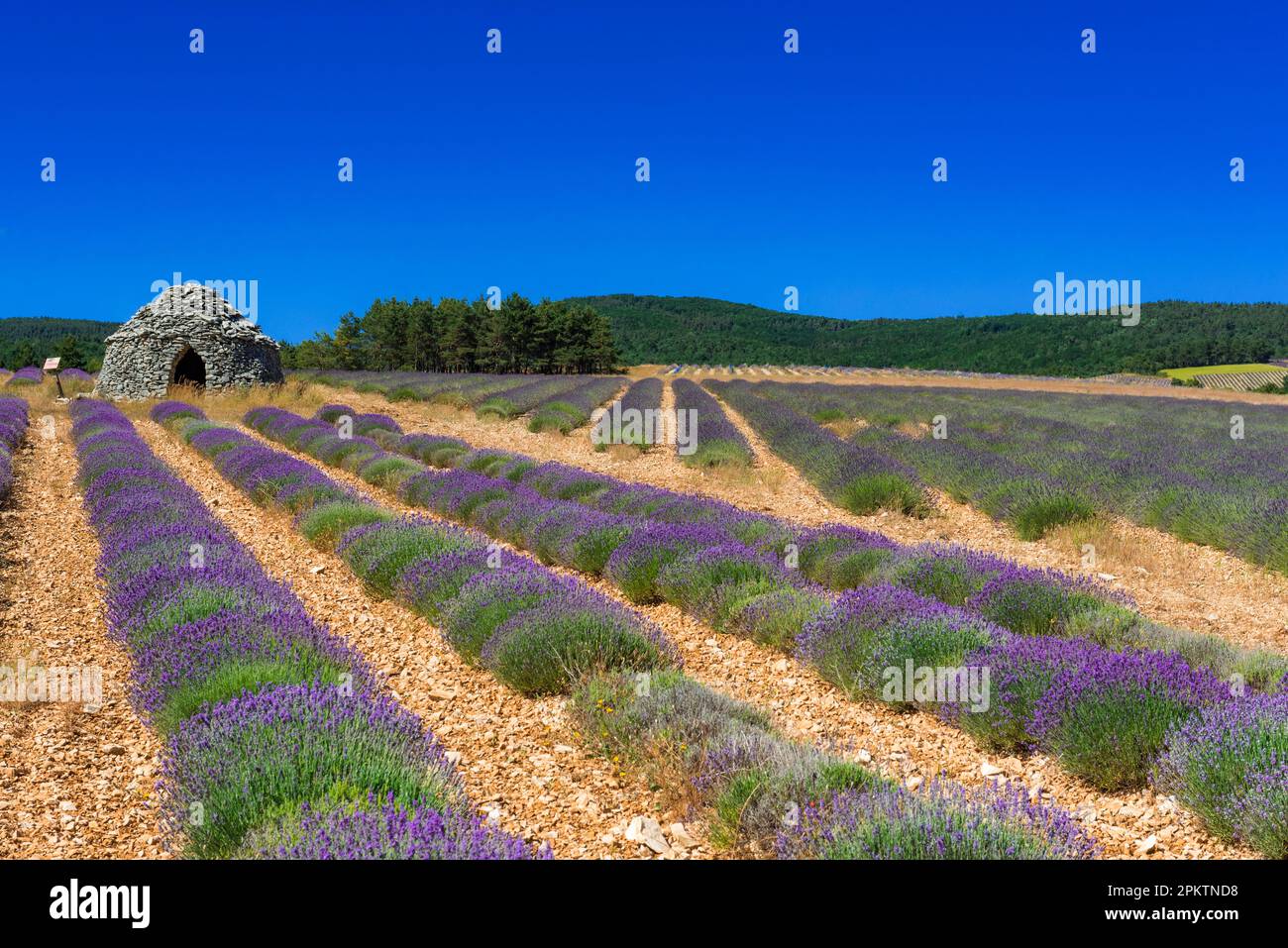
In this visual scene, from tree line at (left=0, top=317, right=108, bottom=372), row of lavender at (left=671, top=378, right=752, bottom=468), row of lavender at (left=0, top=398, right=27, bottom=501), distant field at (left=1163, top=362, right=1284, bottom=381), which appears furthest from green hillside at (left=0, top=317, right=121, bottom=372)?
distant field at (left=1163, top=362, right=1284, bottom=381)

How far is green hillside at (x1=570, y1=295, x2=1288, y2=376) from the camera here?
68.8 metres

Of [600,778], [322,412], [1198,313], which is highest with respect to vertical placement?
[1198,313]

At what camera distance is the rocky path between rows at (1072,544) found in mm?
5750

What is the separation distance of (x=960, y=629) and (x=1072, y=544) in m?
4.05

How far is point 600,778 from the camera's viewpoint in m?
3.34

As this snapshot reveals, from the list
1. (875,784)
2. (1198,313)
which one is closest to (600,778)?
(875,784)

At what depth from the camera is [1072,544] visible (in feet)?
24.7

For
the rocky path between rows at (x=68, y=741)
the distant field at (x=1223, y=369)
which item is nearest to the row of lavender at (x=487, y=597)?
the rocky path between rows at (x=68, y=741)

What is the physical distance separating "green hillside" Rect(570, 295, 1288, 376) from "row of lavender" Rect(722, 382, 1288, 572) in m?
50.5

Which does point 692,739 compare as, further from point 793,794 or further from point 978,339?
point 978,339

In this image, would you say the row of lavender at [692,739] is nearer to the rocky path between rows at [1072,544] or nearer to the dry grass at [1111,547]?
the rocky path between rows at [1072,544]

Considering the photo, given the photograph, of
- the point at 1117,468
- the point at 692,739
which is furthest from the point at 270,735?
the point at 1117,468
